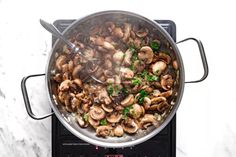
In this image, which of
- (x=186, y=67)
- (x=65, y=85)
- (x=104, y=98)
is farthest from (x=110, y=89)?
(x=186, y=67)

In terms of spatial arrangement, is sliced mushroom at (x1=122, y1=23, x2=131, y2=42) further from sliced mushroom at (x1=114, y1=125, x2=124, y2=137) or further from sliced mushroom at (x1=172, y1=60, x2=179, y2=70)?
sliced mushroom at (x1=114, y1=125, x2=124, y2=137)

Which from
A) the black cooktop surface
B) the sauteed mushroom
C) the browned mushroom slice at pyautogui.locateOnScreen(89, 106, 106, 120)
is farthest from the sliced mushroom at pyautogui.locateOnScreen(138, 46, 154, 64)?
the browned mushroom slice at pyautogui.locateOnScreen(89, 106, 106, 120)

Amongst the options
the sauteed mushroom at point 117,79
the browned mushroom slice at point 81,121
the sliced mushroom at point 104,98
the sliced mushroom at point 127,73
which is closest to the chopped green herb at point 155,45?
the sauteed mushroom at point 117,79

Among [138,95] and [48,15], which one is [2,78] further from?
[138,95]

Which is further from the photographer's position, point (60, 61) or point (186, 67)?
point (186, 67)

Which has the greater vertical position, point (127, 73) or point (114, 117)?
point (127, 73)

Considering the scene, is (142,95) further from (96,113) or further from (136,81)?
(96,113)

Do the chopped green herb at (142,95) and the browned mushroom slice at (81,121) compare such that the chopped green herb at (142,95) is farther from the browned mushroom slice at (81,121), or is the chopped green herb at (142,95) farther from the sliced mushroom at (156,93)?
the browned mushroom slice at (81,121)
